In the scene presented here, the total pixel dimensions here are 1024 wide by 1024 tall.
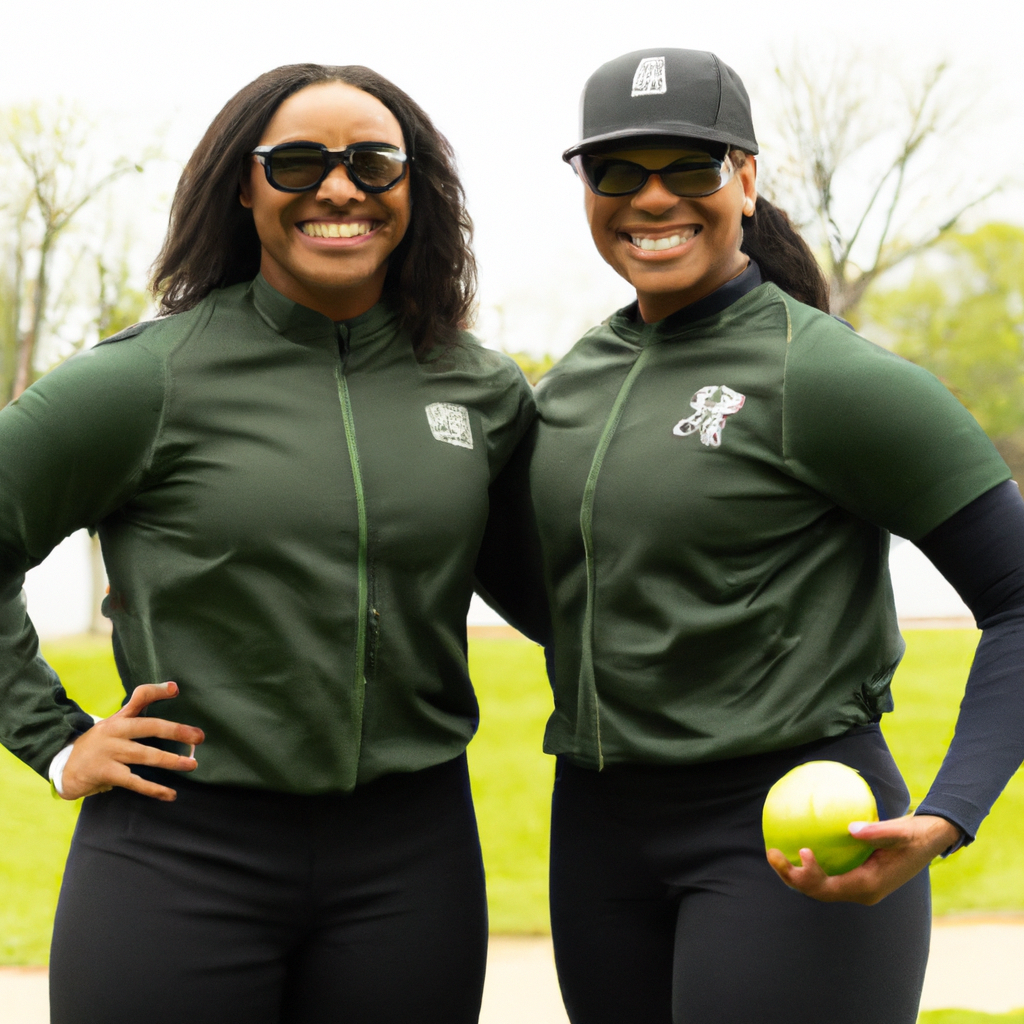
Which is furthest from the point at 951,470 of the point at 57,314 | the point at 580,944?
the point at 57,314

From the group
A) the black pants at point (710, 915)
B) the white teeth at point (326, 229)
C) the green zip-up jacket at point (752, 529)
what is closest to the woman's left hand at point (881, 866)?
the black pants at point (710, 915)

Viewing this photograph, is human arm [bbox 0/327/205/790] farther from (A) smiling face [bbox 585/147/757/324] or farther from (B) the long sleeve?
(A) smiling face [bbox 585/147/757/324]

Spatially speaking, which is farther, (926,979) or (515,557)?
(926,979)

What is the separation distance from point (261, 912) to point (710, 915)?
85 centimetres

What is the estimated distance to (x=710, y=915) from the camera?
241cm

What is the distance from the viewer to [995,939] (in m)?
6.48

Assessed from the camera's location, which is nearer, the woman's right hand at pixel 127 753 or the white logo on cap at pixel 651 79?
the woman's right hand at pixel 127 753

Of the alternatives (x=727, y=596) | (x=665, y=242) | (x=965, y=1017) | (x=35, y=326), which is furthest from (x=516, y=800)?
(x=35, y=326)

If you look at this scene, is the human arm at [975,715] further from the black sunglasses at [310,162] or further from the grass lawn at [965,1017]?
the grass lawn at [965,1017]

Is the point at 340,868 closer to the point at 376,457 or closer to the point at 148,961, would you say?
the point at 148,961

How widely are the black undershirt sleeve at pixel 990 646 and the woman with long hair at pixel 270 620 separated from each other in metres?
0.96

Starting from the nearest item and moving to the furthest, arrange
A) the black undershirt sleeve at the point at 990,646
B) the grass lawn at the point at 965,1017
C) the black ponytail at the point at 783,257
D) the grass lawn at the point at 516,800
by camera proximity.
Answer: the black undershirt sleeve at the point at 990,646
the black ponytail at the point at 783,257
the grass lawn at the point at 965,1017
the grass lawn at the point at 516,800

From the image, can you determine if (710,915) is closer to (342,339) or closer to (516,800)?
(342,339)

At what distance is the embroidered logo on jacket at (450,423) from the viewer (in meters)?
2.63
